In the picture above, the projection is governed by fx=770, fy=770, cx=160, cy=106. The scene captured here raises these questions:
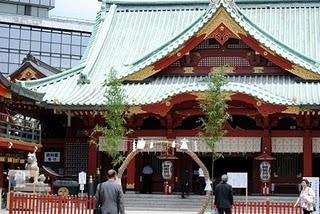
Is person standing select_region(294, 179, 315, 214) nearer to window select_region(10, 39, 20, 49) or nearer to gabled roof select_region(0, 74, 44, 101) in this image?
gabled roof select_region(0, 74, 44, 101)

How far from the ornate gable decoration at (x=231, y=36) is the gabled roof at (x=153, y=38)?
0.05 m

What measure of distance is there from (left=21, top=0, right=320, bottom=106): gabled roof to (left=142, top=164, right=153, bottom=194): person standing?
3.76 meters

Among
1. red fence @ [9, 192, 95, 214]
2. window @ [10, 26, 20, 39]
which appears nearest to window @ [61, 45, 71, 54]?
window @ [10, 26, 20, 39]

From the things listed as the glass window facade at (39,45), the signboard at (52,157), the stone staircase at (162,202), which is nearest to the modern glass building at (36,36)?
the glass window facade at (39,45)

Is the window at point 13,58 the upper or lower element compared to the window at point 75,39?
lower

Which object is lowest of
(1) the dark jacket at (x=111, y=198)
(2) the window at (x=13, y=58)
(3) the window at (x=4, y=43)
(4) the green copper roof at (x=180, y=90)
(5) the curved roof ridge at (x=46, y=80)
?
(1) the dark jacket at (x=111, y=198)

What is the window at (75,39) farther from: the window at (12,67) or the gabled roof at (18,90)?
the gabled roof at (18,90)

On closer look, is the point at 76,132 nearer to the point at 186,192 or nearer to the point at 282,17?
the point at 186,192

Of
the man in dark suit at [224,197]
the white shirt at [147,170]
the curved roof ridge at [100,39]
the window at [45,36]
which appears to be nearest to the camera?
the man in dark suit at [224,197]

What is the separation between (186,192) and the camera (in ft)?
123

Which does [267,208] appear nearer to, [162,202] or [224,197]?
[224,197]

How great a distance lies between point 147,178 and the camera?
129 feet

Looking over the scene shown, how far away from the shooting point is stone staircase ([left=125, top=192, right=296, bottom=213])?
113ft

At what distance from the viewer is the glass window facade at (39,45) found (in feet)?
294
